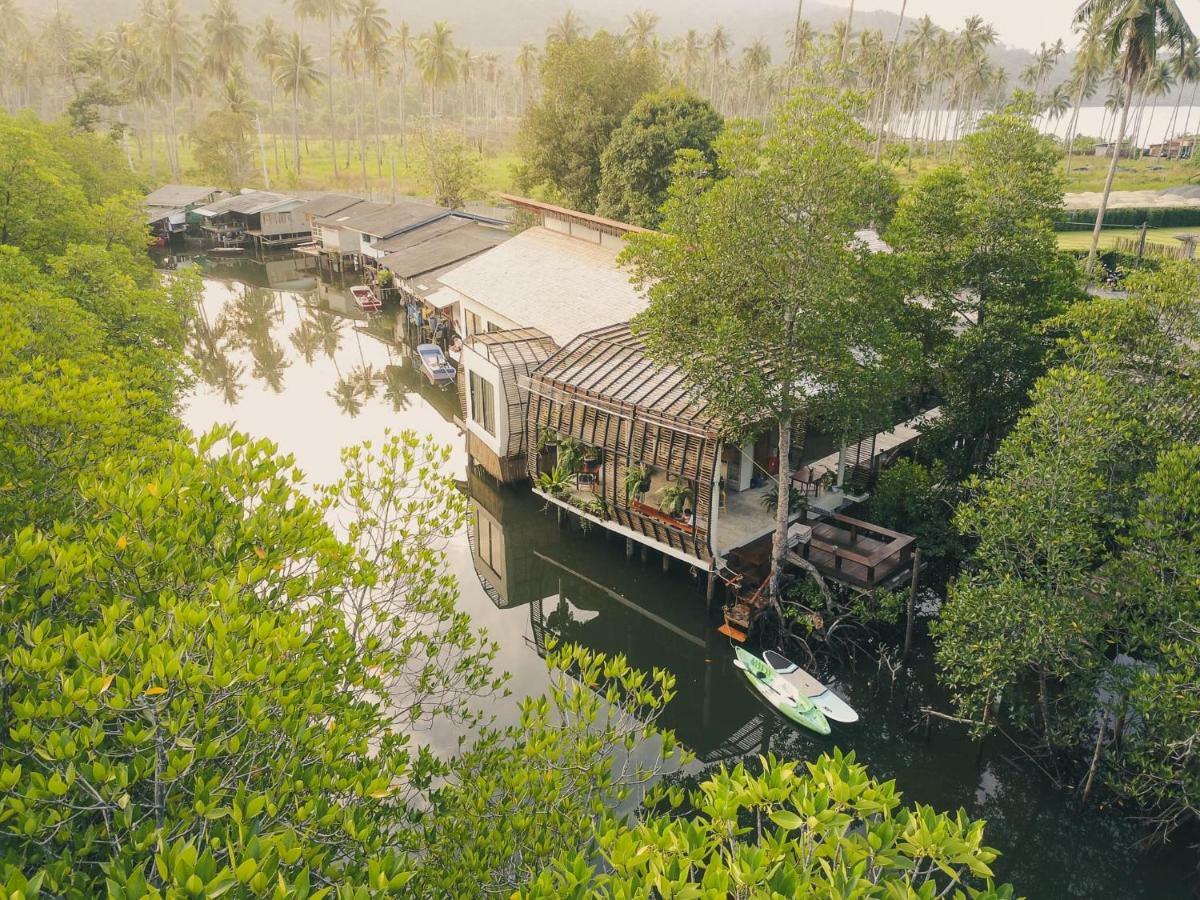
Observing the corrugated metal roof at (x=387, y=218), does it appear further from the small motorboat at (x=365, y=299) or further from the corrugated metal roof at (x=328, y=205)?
the small motorboat at (x=365, y=299)

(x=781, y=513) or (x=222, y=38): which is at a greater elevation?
(x=222, y=38)

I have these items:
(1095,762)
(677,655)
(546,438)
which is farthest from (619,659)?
(546,438)

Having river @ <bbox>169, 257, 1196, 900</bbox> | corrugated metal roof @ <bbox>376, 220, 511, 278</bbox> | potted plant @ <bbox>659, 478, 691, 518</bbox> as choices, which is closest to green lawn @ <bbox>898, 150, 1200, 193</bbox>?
corrugated metal roof @ <bbox>376, 220, 511, 278</bbox>

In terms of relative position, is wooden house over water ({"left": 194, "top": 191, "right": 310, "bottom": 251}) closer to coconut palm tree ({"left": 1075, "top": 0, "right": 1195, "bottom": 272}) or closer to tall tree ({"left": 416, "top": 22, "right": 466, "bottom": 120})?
tall tree ({"left": 416, "top": 22, "right": 466, "bottom": 120})

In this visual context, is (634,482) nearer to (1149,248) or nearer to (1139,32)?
(1139,32)

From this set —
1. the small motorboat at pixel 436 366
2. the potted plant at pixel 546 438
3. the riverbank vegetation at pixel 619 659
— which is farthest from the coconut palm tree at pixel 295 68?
the potted plant at pixel 546 438

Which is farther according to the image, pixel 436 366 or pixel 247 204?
pixel 247 204
